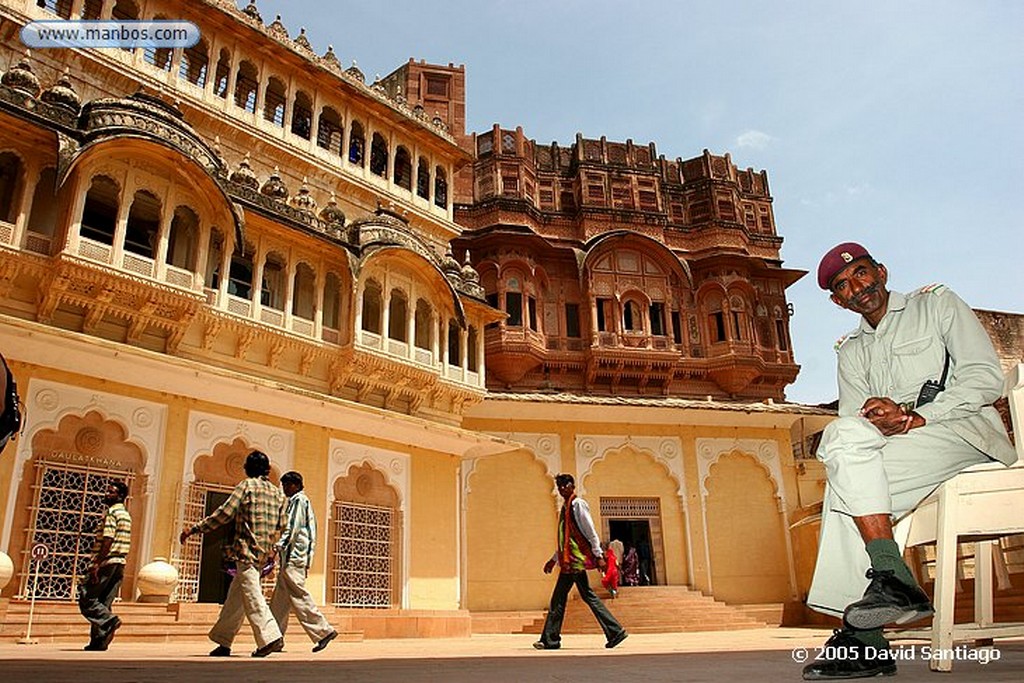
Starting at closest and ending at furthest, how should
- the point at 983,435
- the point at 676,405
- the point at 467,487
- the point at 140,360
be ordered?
the point at 983,435
the point at 140,360
the point at 467,487
the point at 676,405

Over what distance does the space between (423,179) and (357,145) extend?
6.33 ft

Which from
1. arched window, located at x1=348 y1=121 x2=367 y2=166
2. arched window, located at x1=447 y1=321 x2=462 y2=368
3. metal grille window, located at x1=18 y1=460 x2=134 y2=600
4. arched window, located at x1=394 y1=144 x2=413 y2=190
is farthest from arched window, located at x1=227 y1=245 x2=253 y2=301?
arched window, located at x1=394 y1=144 x2=413 y2=190

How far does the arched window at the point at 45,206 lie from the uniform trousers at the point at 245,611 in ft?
27.4

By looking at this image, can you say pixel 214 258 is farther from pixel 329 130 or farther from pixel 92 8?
pixel 329 130

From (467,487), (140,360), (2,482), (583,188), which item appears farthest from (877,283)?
(583,188)

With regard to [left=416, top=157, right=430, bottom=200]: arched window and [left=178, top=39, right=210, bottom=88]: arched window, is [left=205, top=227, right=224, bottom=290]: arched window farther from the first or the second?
[left=416, top=157, right=430, bottom=200]: arched window

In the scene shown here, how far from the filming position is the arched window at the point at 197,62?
15.0 meters

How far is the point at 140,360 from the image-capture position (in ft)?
35.1

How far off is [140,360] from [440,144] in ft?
34.7

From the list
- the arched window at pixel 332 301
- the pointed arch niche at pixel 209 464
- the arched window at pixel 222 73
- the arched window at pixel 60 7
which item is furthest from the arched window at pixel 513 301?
the arched window at pixel 60 7

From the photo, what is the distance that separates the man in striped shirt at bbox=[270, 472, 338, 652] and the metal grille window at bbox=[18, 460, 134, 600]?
541 cm

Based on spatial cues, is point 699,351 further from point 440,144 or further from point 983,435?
point 983,435

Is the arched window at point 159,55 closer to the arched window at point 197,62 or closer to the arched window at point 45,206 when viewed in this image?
the arched window at point 197,62

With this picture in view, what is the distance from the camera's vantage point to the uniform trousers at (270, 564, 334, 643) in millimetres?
6039
